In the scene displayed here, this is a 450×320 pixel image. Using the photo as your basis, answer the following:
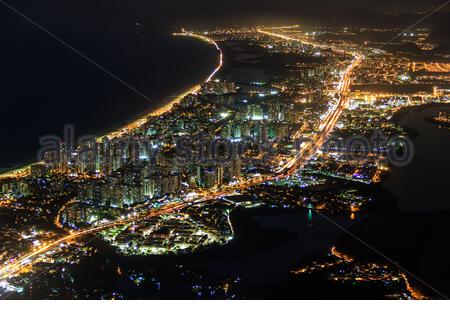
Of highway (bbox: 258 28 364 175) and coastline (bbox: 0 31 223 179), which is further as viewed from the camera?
highway (bbox: 258 28 364 175)

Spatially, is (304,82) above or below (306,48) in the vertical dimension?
below

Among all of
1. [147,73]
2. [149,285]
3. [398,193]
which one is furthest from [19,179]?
[147,73]

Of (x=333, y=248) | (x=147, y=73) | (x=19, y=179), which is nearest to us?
(x=333, y=248)

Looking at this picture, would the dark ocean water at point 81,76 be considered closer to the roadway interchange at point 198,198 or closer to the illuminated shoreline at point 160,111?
the illuminated shoreline at point 160,111

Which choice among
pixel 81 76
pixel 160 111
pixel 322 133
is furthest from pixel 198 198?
pixel 81 76

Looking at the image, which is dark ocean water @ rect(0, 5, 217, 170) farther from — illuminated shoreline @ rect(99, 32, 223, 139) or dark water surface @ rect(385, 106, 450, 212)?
dark water surface @ rect(385, 106, 450, 212)

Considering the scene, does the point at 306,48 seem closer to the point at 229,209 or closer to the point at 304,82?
the point at 304,82

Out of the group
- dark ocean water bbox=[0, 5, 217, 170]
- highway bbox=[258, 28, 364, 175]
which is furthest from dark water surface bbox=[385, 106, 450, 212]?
dark ocean water bbox=[0, 5, 217, 170]

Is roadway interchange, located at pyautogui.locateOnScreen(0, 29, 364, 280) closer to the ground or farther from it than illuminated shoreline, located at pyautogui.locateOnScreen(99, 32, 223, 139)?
closer to the ground
